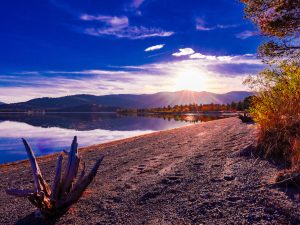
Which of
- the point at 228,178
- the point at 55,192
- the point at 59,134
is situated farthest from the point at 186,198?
the point at 59,134

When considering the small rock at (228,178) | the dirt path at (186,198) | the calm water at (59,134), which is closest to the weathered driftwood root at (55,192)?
the dirt path at (186,198)

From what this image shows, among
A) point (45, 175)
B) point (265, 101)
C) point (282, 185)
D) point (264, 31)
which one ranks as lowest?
point (45, 175)

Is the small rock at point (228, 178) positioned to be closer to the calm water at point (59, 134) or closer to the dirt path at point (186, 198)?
the dirt path at point (186, 198)

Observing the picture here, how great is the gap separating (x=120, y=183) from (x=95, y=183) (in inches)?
36.9

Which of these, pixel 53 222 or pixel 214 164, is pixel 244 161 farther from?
pixel 53 222

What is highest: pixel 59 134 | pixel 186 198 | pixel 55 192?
pixel 55 192

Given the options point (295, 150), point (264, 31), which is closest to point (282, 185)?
point (295, 150)

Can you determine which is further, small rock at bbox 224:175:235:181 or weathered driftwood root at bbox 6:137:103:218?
small rock at bbox 224:175:235:181

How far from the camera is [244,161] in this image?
1015cm

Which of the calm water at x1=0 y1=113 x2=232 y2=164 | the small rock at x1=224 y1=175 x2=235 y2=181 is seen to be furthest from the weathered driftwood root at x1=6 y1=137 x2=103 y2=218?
the calm water at x1=0 y1=113 x2=232 y2=164

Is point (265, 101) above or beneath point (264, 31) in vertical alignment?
beneath

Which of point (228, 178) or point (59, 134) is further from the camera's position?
point (59, 134)

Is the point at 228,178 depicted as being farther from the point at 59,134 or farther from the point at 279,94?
the point at 59,134

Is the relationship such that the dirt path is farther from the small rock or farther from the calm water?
the calm water
